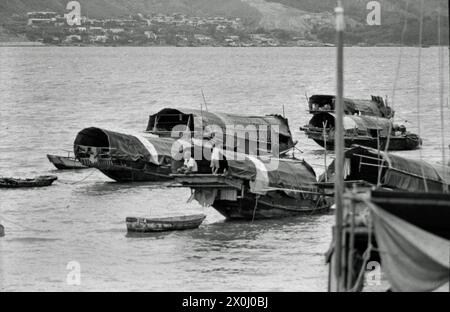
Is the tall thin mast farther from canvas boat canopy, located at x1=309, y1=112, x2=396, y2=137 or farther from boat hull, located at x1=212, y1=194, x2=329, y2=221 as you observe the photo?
canvas boat canopy, located at x1=309, y1=112, x2=396, y2=137

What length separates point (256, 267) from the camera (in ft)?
110

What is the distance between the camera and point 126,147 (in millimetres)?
52375

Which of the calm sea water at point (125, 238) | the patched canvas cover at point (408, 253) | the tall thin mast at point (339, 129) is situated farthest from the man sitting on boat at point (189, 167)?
the patched canvas cover at point (408, 253)

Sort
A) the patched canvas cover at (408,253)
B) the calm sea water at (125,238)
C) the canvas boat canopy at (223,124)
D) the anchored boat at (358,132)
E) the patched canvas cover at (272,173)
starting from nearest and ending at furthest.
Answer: the patched canvas cover at (408,253) → the calm sea water at (125,238) → the patched canvas cover at (272,173) → the canvas boat canopy at (223,124) → the anchored boat at (358,132)

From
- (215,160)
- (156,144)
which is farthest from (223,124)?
(215,160)

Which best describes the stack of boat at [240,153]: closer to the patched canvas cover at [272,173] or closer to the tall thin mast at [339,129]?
the patched canvas cover at [272,173]

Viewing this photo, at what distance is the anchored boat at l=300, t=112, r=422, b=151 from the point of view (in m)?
62.0

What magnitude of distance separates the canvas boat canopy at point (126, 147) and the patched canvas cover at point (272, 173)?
1088 centimetres

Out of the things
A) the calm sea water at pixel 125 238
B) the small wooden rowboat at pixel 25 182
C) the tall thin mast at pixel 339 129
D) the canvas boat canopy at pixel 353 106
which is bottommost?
the calm sea water at pixel 125 238

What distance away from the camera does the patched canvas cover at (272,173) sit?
39.6 metres

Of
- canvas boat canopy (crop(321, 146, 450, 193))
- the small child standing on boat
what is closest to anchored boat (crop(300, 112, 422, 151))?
the small child standing on boat

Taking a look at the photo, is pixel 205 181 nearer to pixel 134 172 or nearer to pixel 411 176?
pixel 411 176
